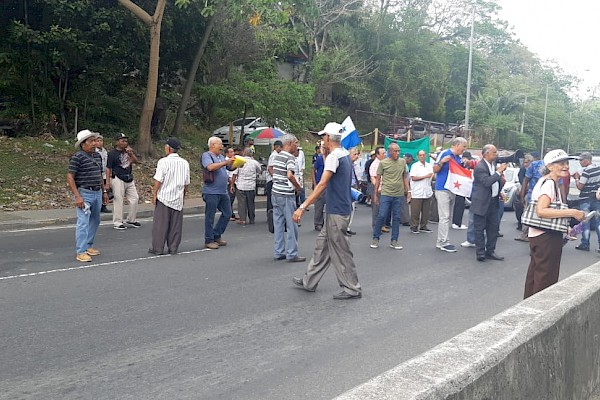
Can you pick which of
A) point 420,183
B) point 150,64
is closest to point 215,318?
point 420,183

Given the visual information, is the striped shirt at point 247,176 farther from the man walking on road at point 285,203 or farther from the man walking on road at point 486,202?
the man walking on road at point 486,202

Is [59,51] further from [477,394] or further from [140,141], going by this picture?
[477,394]

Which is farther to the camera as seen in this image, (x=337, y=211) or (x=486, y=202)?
(x=486, y=202)

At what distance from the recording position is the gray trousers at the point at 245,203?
1305 centimetres

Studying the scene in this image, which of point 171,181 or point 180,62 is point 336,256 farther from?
point 180,62

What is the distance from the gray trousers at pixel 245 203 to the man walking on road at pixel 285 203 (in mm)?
3989

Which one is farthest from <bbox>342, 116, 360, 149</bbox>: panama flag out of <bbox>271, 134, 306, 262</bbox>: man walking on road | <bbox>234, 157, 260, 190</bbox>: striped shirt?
<bbox>234, 157, 260, 190</bbox>: striped shirt

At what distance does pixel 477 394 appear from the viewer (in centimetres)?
253

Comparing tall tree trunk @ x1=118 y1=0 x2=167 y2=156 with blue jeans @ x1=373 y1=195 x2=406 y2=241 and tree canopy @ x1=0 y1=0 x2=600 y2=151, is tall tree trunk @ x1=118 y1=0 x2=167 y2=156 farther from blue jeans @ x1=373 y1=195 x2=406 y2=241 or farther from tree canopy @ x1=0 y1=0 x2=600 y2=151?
blue jeans @ x1=373 y1=195 x2=406 y2=241

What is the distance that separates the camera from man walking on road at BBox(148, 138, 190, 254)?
9.04 m

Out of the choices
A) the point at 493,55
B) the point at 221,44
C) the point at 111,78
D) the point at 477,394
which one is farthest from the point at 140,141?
the point at 493,55

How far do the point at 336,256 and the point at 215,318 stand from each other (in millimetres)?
1597

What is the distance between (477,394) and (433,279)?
6.00 meters

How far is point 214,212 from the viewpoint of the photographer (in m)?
9.88
